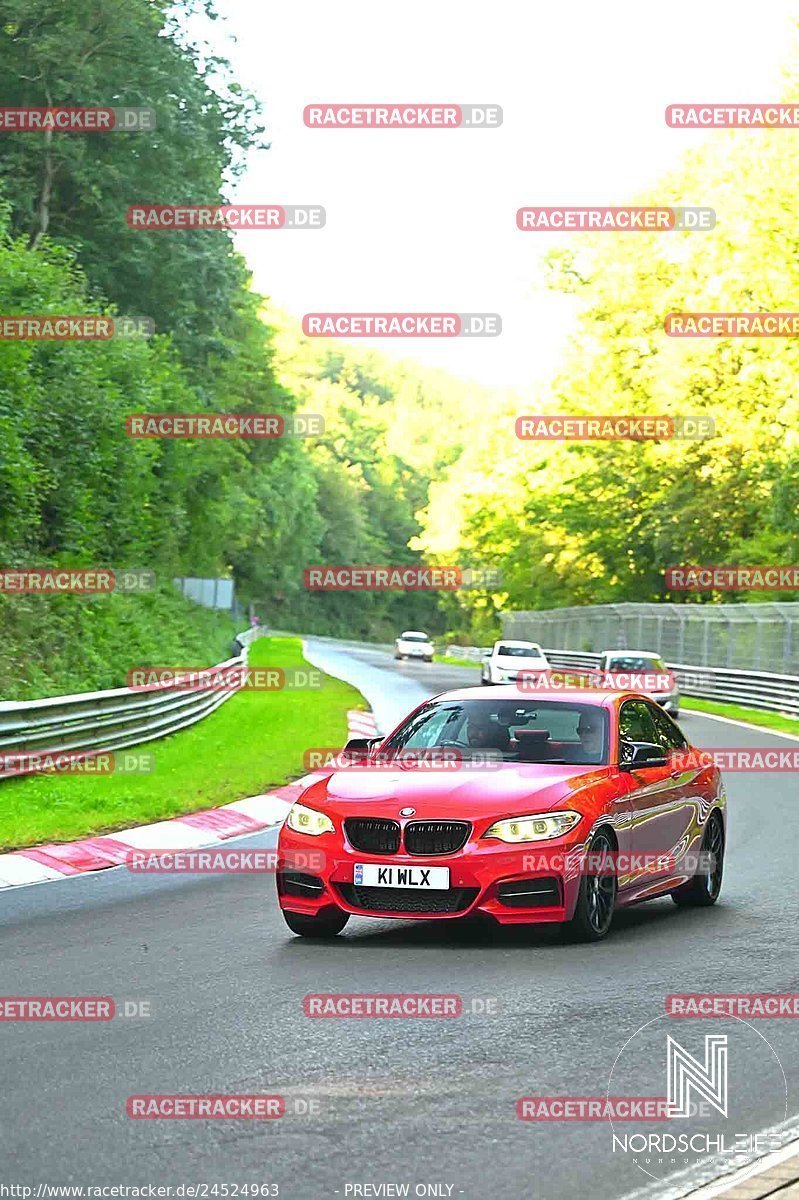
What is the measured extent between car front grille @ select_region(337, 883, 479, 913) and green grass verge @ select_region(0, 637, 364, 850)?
5256 mm

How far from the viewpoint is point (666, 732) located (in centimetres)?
1258

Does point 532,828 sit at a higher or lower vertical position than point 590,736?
lower

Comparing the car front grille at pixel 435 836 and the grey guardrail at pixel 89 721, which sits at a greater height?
the car front grille at pixel 435 836

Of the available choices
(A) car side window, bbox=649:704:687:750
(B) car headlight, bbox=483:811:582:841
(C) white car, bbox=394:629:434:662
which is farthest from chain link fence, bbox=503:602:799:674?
(B) car headlight, bbox=483:811:582:841

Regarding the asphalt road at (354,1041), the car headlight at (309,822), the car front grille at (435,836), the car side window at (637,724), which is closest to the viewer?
the asphalt road at (354,1041)

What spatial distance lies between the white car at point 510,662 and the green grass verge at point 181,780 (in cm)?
1202

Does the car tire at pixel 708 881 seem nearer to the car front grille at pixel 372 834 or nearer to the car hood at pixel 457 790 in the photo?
the car hood at pixel 457 790

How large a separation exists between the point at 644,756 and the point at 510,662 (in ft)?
119

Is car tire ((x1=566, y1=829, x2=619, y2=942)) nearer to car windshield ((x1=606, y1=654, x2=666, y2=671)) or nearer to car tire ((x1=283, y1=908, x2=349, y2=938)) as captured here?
car tire ((x1=283, y1=908, x2=349, y2=938))

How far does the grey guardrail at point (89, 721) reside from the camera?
18531mm

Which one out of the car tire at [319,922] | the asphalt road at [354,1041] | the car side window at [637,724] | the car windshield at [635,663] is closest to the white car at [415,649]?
the car windshield at [635,663]

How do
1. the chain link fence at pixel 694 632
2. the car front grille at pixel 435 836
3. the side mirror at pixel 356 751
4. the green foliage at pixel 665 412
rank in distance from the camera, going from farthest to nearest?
the green foliage at pixel 665 412 → the chain link fence at pixel 694 632 → the side mirror at pixel 356 751 → the car front grille at pixel 435 836

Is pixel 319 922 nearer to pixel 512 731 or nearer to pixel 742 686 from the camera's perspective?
pixel 512 731

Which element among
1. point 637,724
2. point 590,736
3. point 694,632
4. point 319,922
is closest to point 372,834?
point 319,922
